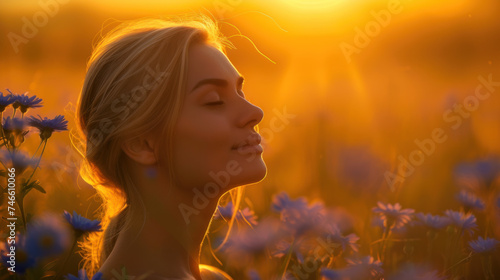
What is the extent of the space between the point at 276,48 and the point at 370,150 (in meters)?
1.27

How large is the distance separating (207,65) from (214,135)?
0.56ft

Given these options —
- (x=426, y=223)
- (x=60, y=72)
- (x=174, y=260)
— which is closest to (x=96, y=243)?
(x=174, y=260)

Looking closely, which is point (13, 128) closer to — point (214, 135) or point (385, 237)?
point (214, 135)

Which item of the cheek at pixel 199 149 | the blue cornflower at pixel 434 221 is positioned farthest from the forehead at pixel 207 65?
the blue cornflower at pixel 434 221

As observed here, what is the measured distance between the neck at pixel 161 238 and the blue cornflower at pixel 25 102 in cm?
36

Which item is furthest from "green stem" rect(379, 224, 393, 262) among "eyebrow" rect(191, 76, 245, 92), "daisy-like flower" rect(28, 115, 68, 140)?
"daisy-like flower" rect(28, 115, 68, 140)

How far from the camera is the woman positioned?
1230mm

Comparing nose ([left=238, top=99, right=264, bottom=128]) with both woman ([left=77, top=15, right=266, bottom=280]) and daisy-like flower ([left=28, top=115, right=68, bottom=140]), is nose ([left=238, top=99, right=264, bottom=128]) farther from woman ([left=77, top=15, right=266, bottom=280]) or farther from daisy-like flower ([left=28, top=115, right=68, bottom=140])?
daisy-like flower ([left=28, top=115, right=68, bottom=140])

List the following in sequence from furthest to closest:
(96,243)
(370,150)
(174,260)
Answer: (370,150), (96,243), (174,260)

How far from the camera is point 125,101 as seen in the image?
4.17 ft

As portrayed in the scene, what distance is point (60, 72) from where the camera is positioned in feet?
10.2

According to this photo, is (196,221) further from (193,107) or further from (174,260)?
(193,107)

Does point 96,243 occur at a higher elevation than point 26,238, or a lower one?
lower

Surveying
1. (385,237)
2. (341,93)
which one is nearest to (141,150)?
(385,237)
